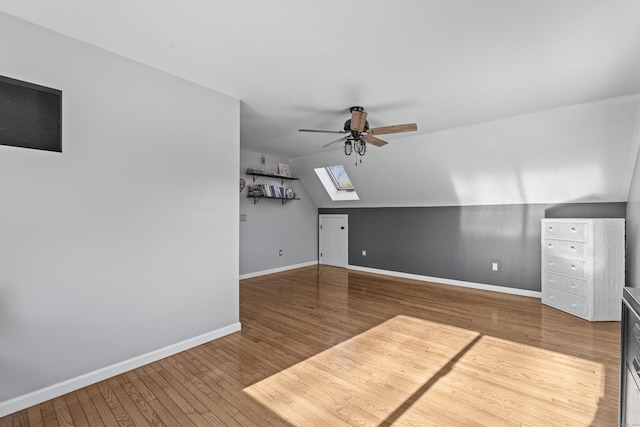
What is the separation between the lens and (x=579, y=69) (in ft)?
7.81

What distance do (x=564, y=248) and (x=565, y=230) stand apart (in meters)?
0.23

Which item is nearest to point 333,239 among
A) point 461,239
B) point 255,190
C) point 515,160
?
point 255,190

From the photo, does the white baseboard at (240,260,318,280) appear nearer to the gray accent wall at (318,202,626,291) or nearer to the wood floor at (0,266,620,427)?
the gray accent wall at (318,202,626,291)

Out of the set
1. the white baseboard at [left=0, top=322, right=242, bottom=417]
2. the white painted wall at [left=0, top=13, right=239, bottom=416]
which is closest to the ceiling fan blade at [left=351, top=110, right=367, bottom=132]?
the white painted wall at [left=0, top=13, right=239, bottom=416]

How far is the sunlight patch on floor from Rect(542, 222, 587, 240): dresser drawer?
1.71 meters

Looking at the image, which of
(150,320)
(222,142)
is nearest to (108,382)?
(150,320)

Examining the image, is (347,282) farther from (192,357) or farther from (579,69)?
(579,69)

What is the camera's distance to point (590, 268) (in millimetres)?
3348

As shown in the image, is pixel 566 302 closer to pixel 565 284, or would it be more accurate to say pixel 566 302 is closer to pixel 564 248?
pixel 565 284

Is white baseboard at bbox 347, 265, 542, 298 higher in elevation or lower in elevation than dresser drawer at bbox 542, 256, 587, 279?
lower

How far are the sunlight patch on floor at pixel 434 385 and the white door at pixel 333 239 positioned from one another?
3.79m

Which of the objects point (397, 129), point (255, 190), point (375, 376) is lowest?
point (375, 376)

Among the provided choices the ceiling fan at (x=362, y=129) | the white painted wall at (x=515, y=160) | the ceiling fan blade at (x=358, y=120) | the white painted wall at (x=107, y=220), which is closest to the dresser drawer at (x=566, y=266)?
the white painted wall at (x=515, y=160)

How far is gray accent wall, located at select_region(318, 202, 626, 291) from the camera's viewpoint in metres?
4.32
